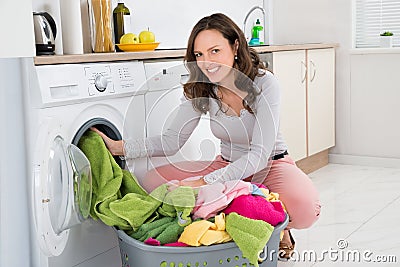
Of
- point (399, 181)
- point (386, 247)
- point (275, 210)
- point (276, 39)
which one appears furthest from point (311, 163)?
point (275, 210)

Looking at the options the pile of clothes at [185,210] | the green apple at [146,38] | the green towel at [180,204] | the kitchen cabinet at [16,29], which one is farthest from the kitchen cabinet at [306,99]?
the kitchen cabinet at [16,29]

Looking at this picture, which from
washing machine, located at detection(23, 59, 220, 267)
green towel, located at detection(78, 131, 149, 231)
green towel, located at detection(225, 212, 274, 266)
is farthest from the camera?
green towel, located at detection(78, 131, 149, 231)

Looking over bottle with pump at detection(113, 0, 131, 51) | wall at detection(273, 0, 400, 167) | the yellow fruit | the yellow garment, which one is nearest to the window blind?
wall at detection(273, 0, 400, 167)

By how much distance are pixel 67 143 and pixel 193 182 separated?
1.59 ft

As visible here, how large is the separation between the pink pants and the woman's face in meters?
0.38

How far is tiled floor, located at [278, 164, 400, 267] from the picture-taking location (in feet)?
8.91

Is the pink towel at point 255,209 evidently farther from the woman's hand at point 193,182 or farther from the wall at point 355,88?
the wall at point 355,88

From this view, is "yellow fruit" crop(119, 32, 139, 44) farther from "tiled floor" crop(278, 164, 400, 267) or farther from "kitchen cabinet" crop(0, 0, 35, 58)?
"tiled floor" crop(278, 164, 400, 267)

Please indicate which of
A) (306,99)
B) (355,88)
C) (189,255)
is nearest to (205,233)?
(189,255)

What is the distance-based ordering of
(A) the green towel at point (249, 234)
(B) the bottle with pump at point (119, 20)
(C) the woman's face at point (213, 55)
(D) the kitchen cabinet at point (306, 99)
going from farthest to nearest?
1. (D) the kitchen cabinet at point (306, 99)
2. (B) the bottle with pump at point (119, 20)
3. (C) the woman's face at point (213, 55)
4. (A) the green towel at point (249, 234)

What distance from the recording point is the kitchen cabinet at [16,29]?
7.27 feet

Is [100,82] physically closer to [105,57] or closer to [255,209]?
[105,57]

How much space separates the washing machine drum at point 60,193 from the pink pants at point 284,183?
0.27 m

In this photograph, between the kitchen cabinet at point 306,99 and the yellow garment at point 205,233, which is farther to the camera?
the kitchen cabinet at point 306,99
